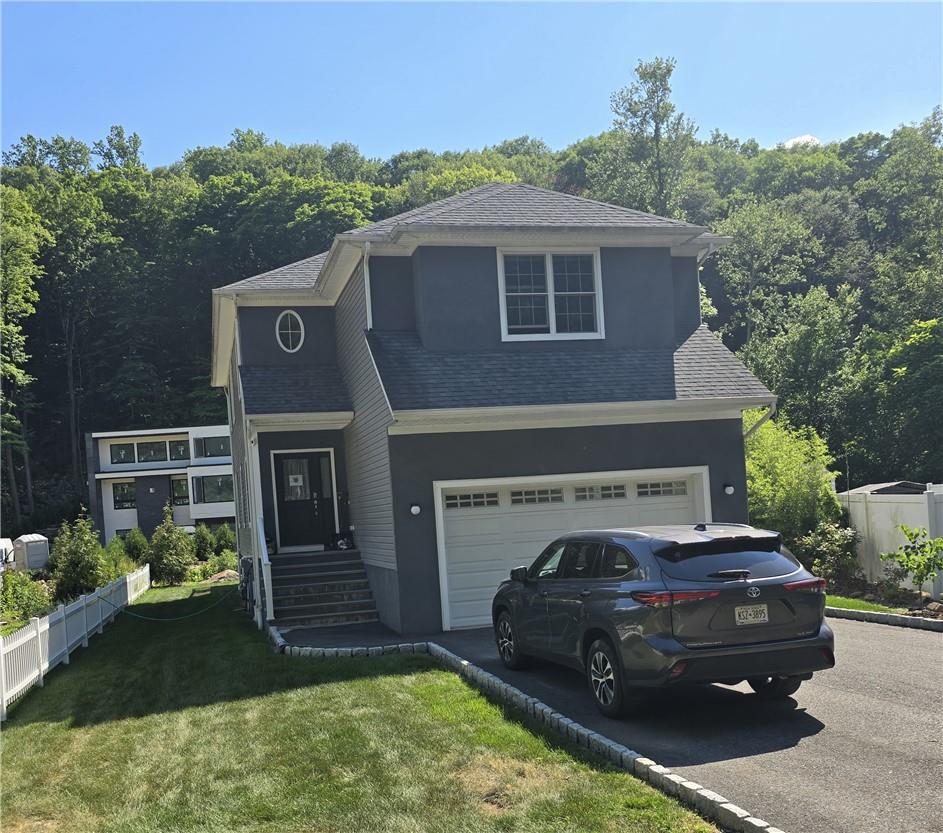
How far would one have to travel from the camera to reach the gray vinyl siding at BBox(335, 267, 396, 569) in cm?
1483

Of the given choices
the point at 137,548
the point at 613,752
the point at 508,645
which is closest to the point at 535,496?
the point at 508,645

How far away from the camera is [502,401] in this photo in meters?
14.2

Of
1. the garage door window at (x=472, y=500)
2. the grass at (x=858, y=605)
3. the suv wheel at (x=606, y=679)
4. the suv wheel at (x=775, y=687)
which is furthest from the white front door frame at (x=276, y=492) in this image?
the suv wheel at (x=775, y=687)

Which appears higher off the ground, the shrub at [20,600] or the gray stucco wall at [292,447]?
the gray stucco wall at [292,447]

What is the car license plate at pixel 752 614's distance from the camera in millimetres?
7586

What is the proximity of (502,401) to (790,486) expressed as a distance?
7.44 metres

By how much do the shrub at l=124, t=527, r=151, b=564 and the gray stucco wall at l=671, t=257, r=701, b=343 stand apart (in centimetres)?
2184

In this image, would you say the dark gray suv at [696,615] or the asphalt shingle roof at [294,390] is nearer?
the dark gray suv at [696,615]

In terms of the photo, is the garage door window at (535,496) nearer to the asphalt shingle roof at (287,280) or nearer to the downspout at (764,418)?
the downspout at (764,418)

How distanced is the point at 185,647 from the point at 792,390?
29942 millimetres

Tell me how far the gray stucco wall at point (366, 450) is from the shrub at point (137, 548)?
16.1 m

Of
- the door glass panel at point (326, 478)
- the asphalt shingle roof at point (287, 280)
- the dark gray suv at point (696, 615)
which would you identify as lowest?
the dark gray suv at point (696, 615)

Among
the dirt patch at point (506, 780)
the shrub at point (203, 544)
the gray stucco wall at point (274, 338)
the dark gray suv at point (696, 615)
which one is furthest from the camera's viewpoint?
the shrub at point (203, 544)

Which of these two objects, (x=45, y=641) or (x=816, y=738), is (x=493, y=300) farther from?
(x=816, y=738)
